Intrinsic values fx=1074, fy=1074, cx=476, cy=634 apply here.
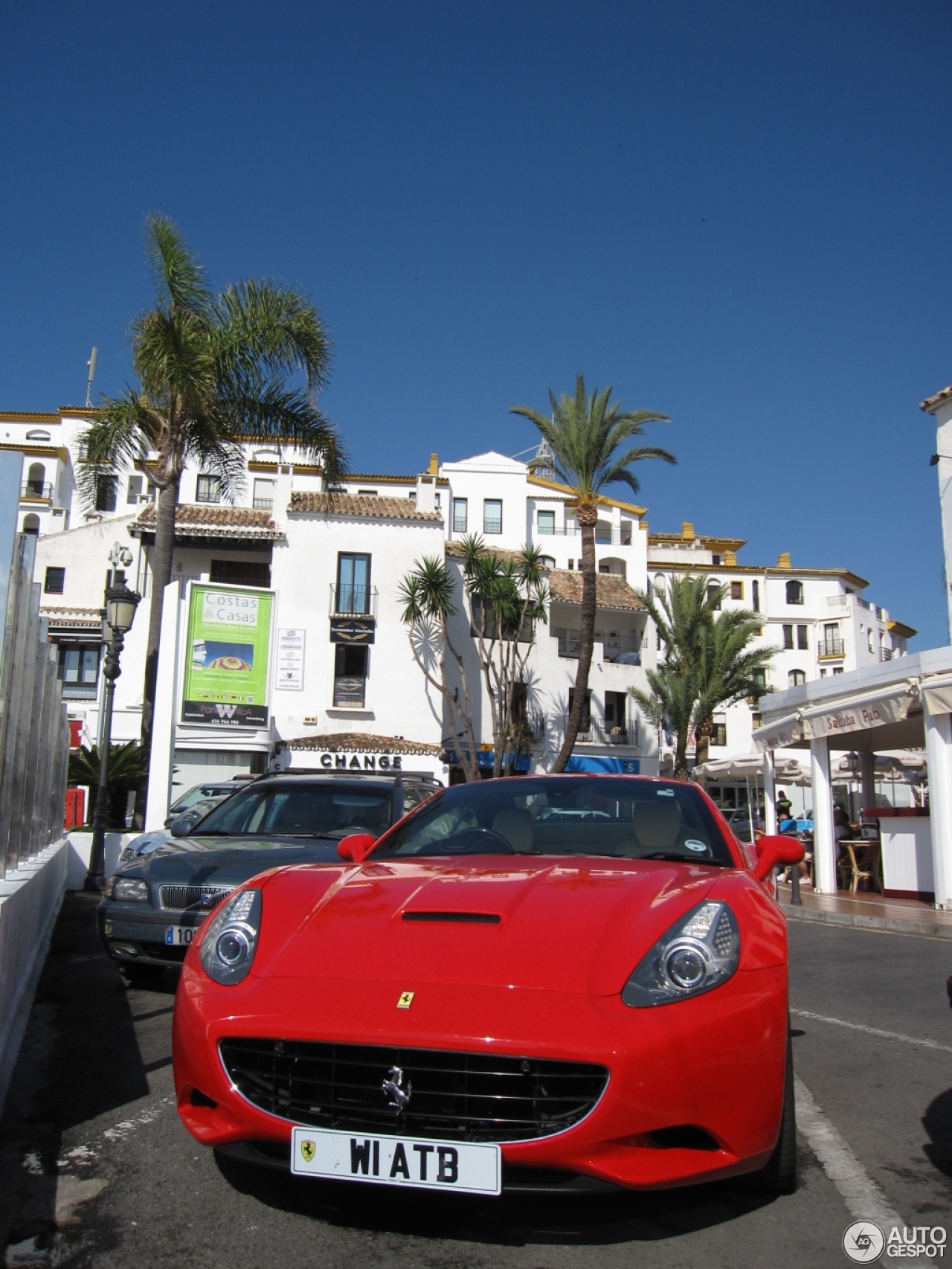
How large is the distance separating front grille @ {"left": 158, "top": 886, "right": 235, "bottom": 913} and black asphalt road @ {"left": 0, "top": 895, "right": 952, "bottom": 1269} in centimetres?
173

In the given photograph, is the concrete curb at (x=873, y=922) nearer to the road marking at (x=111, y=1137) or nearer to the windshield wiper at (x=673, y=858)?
the windshield wiper at (x=673, y=858)

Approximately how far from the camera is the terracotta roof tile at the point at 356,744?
3753 centimetres

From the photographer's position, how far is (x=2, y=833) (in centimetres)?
636

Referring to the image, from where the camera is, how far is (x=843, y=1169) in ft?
12.1

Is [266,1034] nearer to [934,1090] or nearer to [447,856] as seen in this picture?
[447,856]

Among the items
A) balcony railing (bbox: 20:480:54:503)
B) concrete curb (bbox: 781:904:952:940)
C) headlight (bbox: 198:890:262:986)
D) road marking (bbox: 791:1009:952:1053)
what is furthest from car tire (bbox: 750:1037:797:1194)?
balcony railing (bbox: 20:480:54:503)

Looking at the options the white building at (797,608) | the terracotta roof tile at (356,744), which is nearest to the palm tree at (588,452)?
the terracotta roof tile at (356,744)

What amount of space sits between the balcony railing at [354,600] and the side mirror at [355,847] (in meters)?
35.6

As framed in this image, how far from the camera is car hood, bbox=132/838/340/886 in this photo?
700 centimetres

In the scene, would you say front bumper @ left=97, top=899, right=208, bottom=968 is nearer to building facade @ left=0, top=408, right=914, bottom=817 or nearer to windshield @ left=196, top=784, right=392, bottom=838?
windshield @ left=196, top=784, right=392, bottom=838

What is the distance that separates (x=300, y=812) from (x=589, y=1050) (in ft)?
19.0

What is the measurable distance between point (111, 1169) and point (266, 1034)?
1114 mm

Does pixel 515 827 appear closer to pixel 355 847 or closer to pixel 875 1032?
pixel 355 847

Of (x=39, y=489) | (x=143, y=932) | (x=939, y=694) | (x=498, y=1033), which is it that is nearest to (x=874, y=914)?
(x=939, y=694)
